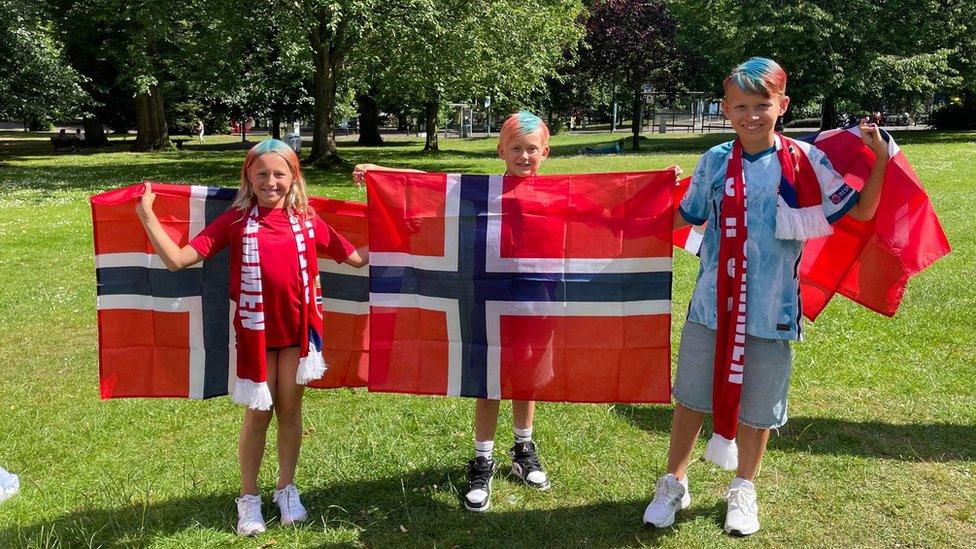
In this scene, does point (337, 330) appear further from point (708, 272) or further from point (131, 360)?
point (708, 272)

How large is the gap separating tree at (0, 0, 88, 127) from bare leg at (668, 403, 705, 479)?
28.8 m

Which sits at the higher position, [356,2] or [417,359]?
[356,2]

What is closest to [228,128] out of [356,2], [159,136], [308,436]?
[159,136]

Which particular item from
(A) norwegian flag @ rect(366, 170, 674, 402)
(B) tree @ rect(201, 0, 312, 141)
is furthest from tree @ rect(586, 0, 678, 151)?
(A) norwegian flag @ rect(366, 170, 674, 402)

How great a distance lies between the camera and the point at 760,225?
3.68m

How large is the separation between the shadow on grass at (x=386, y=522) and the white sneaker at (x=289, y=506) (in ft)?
0.19

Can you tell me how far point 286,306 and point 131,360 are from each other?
116 cm

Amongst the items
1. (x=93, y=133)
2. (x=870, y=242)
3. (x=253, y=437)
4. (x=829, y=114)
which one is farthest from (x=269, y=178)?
(x=93, y=133)

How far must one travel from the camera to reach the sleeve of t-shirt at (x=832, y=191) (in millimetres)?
3721

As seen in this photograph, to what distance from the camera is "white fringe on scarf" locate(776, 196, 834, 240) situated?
3.61 m

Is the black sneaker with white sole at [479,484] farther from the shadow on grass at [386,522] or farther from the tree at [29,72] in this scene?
the tree at [29,72]

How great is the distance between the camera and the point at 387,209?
426 cm

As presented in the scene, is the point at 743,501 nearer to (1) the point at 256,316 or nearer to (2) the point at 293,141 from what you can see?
(1) the point at 256,316

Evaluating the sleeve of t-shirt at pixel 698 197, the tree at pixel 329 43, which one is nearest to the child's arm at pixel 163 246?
the sleeve of t-shirt at pixel 698 197
